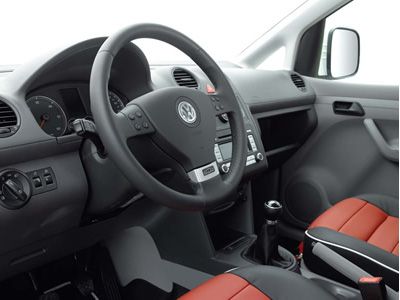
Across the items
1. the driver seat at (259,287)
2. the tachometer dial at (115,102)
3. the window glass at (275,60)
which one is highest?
the tachometer dial at (115,102)

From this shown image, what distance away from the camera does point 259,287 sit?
99 cm

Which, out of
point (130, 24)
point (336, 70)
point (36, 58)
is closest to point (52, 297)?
point (36, 58)

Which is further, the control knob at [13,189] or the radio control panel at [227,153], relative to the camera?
the radio control panel at [227,153]

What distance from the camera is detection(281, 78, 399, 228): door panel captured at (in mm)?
1823

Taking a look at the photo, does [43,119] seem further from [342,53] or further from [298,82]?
[342,53]

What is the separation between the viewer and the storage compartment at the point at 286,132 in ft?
6.38

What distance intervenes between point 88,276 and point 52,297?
0.13m

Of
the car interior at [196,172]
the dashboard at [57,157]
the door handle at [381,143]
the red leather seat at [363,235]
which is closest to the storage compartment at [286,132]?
the car interior at [196,172]

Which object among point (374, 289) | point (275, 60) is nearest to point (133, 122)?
point (374, 289)

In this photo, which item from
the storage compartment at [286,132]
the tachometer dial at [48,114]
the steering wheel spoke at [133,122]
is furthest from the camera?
the storage compartment at [286,132]

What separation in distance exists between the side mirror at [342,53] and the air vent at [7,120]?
1522 millimetres

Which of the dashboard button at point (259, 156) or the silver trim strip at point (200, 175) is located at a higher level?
the silver trim strip at point (200, 175)

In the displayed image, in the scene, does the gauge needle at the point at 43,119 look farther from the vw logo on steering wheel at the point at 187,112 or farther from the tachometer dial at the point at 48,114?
the vw logo on steering wheel at the point at 187,112

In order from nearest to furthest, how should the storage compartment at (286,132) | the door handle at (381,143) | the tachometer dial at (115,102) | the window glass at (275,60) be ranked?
the tachometer dial at (115,102)
the door handle at (381,143)
the storage compartment at (286,132)
the window glass at (275,60)
